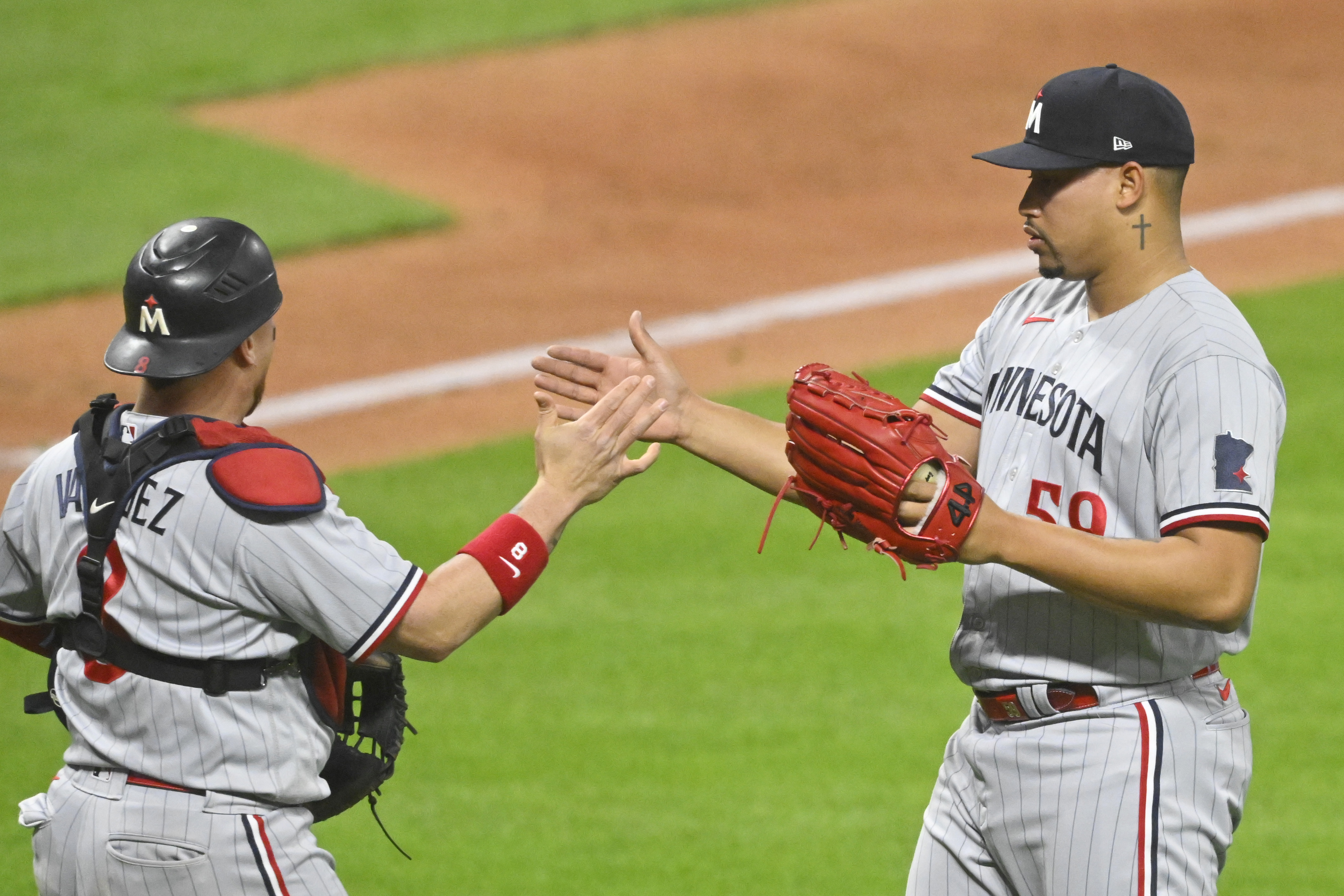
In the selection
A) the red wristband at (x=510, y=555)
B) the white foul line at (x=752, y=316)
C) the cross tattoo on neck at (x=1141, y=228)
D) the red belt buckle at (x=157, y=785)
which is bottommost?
the white foul line at (x=752, y=316)

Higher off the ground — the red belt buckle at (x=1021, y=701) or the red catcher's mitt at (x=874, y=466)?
the red catcher's mitt at (x=874, y=466)

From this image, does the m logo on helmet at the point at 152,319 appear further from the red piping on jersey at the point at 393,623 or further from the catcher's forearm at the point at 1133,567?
the catcher's forearm at the point at 1133,567

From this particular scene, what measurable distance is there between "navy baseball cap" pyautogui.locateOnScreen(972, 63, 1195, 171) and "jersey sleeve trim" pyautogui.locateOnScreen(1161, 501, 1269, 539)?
68 cm

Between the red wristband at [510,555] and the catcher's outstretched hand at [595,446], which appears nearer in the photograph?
the red wristband at [510,555]

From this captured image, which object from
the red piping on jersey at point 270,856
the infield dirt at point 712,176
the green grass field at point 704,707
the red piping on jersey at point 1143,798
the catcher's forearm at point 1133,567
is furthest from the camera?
the infield dirt at point 712,176

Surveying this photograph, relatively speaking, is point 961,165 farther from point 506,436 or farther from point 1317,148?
point 506,436

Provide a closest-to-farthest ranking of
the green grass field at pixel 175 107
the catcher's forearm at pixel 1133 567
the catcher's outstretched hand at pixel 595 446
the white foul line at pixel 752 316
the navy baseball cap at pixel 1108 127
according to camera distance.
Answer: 1. the catcher's forearm at pixel 1133 567
2. the navy baseball cap at pixel 1108 127
3. the catcher's outstretched hand at pixel 595 446
4. the white foul line at pixel 752 316
5. the green grass field at pixel 175 107

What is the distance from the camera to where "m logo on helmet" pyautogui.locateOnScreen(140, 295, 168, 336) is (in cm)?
284

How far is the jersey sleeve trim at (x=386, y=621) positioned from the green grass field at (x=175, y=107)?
848 centimetres

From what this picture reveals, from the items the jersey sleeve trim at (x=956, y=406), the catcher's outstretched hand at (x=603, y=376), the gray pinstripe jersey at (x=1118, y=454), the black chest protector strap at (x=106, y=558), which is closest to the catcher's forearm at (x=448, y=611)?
the black chest protector strap at (x=106, y=558)

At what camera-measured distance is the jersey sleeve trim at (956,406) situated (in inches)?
139

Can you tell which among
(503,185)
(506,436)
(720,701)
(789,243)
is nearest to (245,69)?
(503,185)

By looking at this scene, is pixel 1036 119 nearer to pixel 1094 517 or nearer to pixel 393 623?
pixel 1094 517

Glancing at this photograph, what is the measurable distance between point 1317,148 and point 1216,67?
1.62 m
